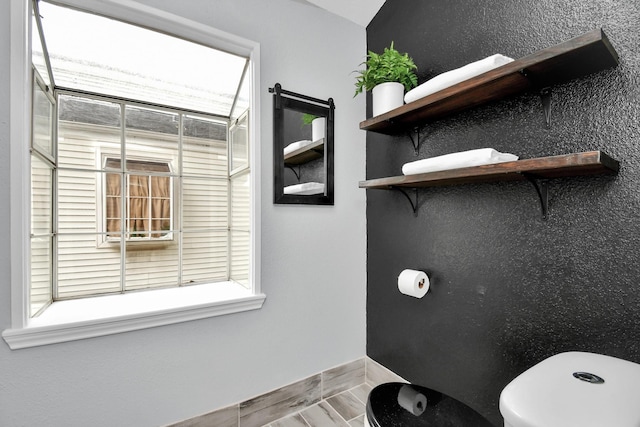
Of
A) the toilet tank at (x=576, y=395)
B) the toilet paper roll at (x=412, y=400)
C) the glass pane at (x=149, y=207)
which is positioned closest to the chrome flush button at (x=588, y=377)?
the toilet tank at (x=576, y=395)

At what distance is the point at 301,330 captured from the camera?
177cm

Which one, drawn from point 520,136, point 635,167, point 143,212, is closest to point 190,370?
point 143,212

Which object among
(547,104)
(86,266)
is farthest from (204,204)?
(547,104)

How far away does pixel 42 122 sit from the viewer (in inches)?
53.6

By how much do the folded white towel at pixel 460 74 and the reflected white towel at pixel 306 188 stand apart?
0.68m

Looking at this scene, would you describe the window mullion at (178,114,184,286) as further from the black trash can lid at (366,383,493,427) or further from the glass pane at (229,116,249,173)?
the black trash can lid at (366,383,493,427)

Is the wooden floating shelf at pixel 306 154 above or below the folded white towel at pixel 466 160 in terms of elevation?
above

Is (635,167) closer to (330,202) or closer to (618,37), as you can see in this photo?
(618,37)

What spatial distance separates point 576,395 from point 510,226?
0.66 m

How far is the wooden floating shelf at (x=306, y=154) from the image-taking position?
173 cm

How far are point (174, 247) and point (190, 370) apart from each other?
2.47ft

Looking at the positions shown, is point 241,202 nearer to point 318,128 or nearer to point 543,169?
point 318,128

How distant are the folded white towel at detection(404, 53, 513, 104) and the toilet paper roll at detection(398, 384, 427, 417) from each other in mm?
1249

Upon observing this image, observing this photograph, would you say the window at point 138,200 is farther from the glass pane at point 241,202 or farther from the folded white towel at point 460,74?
the folded white towel at point 460,74
